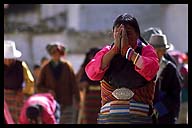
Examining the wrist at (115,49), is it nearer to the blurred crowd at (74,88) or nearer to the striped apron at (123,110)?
the blurred crowd at (74,88)

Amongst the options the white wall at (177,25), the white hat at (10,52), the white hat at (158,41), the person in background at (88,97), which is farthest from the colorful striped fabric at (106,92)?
the white wall at (177,25)

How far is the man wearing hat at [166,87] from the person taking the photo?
6.66 metres

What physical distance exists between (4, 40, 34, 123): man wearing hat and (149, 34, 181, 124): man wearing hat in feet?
6.66

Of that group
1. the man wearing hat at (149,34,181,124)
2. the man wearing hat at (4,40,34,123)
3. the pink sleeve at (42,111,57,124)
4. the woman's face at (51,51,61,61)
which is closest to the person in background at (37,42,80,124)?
the woman's face at (51,51,61,61)

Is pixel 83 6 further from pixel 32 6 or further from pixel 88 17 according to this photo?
pixel 32 6

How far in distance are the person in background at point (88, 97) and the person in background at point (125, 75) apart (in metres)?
4.24

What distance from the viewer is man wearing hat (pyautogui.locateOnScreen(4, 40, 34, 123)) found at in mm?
8344

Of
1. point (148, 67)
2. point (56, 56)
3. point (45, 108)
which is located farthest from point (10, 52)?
point (148, 67)

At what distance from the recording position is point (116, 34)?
4.85 m

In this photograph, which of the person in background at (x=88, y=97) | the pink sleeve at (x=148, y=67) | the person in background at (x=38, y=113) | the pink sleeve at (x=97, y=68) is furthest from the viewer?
the person in background at (x=88, y=97)

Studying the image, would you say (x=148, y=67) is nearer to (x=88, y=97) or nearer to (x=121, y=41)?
(x=121, y=41)

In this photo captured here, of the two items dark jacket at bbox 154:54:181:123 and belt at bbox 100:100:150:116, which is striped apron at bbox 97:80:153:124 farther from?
dark jacket at bbox 154:54:181:123
